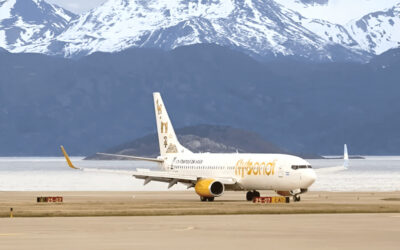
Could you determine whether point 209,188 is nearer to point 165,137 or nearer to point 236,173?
point 236,173

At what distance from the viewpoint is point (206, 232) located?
177 ft

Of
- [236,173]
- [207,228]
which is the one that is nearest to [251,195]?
[236,173]

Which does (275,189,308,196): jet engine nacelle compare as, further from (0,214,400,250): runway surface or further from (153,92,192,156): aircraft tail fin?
(0,214,400,250): runway surface

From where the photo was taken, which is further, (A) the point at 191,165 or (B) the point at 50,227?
(A) the point at 191,165

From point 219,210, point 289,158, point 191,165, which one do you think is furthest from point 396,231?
point 191,165

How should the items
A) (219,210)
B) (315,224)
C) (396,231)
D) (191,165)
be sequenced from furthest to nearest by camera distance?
(191,165)
(219,210)
(315,224)
(396,231)

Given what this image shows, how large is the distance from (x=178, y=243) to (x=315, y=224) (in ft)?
47.4

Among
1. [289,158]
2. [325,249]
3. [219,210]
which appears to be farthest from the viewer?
[289,158]

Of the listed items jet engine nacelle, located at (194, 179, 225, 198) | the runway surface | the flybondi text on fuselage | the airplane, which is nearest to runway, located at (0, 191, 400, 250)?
the runway surface

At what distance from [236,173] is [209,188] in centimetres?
377

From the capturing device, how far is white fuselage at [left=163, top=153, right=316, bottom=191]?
3738 inches

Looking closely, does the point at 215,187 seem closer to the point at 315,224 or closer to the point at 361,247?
the point at 315,224

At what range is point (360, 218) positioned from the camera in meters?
66.1

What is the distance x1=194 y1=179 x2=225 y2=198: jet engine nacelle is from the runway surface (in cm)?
2781
